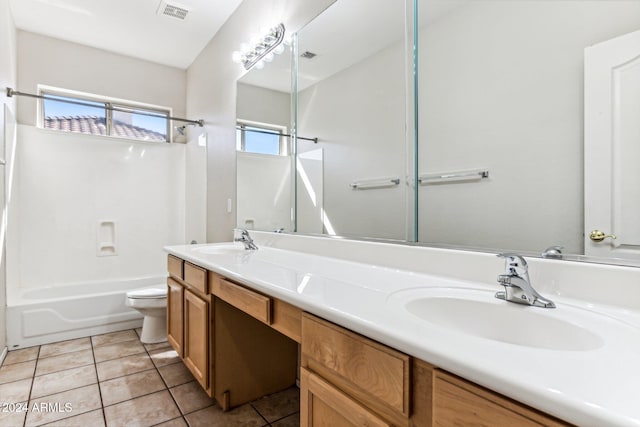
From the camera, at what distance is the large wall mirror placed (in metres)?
0.89

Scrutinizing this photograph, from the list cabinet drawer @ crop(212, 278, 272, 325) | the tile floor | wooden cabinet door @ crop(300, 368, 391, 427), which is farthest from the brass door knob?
the tile floor

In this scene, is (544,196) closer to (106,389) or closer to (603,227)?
(603,227)

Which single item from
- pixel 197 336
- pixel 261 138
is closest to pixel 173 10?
pixel 261 138

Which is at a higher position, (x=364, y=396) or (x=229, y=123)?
(x=229, y=123)

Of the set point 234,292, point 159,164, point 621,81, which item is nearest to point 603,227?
point 621,81

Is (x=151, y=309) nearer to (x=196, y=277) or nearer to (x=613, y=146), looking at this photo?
(x=196, y=277)

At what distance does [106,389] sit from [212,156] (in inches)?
73.6

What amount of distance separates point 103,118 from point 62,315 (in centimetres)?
194

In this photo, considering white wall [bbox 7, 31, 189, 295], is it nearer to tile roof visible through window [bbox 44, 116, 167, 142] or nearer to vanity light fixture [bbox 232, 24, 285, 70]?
tile roof visible through window [bbox 44, 116, 167, 142]

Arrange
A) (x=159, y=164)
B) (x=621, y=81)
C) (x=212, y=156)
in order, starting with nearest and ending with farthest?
(x=621, y=81), (x=212, y=156), (x=159, y=164)

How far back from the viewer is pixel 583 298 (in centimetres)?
85

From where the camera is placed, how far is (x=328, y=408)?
86 cm

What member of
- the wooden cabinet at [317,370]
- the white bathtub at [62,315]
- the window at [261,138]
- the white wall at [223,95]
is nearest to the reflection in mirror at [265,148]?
the window at [261,138]

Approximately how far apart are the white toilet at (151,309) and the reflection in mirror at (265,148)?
837 mm
